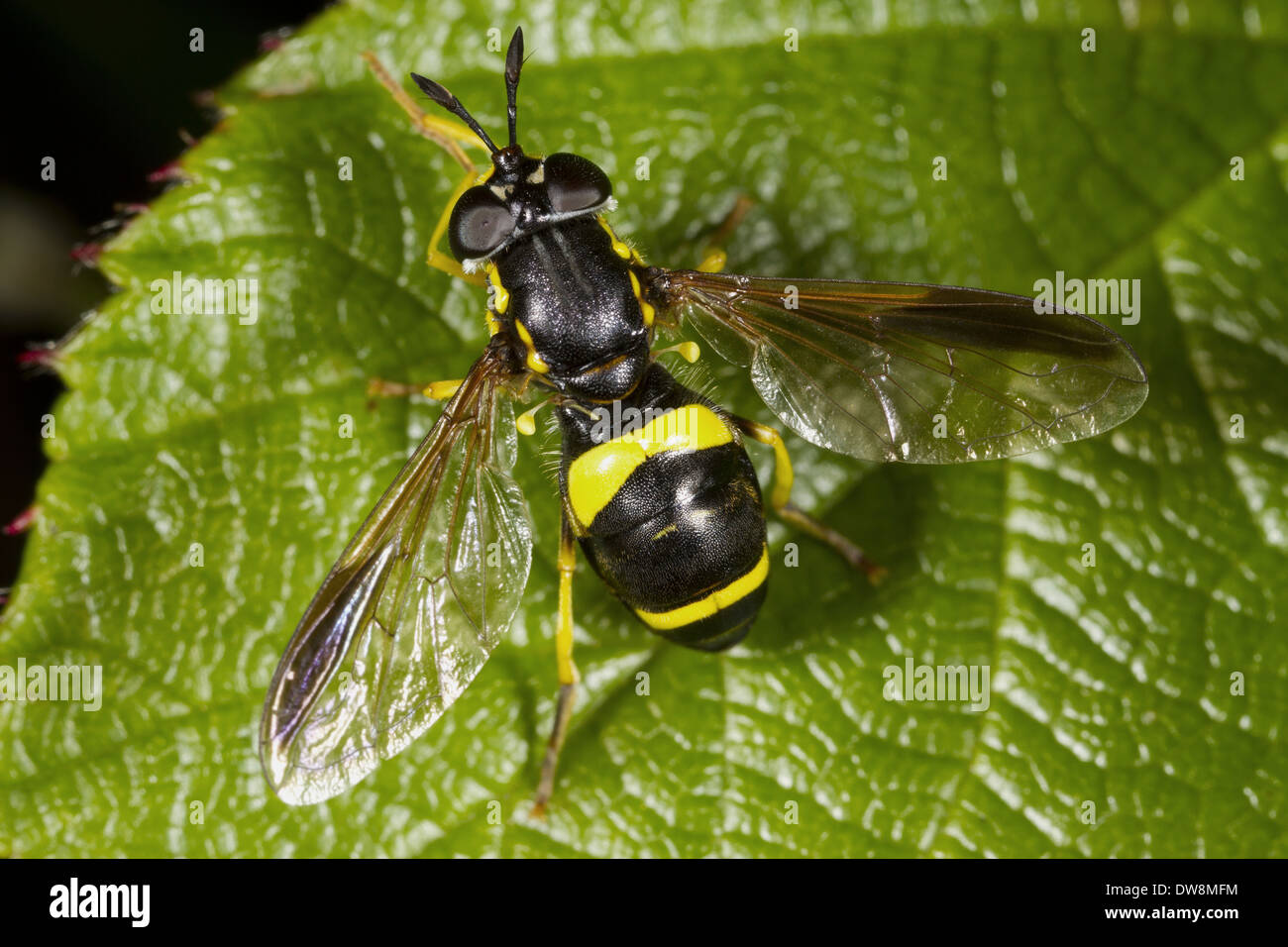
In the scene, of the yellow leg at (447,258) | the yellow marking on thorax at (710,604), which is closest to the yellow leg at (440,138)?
the yellow leg at (447,258)

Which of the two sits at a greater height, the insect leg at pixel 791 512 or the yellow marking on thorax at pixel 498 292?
the yellow marking on thorax at pixel 498 292

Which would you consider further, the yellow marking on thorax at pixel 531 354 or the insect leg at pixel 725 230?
the insect leg at pixel 725 230

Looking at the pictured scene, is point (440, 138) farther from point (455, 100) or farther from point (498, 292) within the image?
point (498, 292)

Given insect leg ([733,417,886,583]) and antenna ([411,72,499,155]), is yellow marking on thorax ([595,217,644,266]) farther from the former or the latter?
insect leg ([733,417,886,583])

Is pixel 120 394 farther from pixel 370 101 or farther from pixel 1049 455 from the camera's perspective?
pixel 1049 455

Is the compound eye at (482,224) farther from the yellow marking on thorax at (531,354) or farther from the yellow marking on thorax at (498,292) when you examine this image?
the yellow marking on thorax at (531,354)

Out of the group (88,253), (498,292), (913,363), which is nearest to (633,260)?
(498,292)

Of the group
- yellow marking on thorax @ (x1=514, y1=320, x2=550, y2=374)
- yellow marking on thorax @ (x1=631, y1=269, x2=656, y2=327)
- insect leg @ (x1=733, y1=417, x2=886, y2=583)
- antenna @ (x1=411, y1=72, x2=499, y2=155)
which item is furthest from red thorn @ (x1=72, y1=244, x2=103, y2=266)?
insect leg @ (x1=733, y1=417, x2=886, y2=583)
